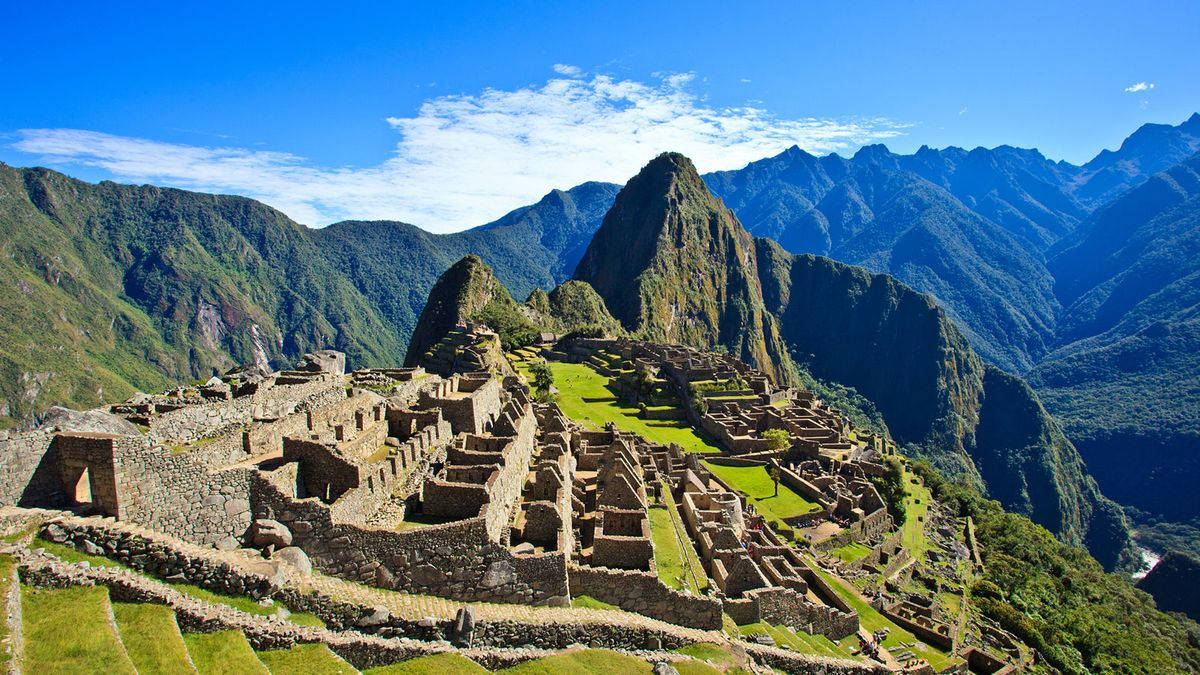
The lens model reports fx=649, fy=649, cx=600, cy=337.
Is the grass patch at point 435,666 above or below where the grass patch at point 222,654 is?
below

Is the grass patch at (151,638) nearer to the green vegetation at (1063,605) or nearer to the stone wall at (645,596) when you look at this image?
the stone wall at (645,596)

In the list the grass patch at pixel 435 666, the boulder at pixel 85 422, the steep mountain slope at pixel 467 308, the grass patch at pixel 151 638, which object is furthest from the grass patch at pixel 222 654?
the steep mountain slope at pixel 467 308

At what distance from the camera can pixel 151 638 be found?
11148mm

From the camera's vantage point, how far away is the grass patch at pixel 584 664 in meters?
14.4

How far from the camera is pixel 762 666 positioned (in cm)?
1958

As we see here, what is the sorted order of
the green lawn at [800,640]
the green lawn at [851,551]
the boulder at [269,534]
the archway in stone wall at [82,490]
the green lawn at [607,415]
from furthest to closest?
the green lawn at [607,415], the green lawn at [851,551], the green lawn at [800,640], the boulder at [269,534], the archway in stone wall at [82,490]

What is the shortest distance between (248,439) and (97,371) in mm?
171206

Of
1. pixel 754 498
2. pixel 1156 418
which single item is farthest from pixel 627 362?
pixel 1156 418

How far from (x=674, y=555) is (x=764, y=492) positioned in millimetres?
26915

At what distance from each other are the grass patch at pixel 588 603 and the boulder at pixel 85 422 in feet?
38.1

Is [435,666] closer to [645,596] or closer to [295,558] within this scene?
[295,558]

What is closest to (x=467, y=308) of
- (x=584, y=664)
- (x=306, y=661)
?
(x=584, y=664)

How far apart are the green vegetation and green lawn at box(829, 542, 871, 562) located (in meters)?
8.46

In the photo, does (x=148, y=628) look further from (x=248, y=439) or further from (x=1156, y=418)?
(x=1156, y=418)
